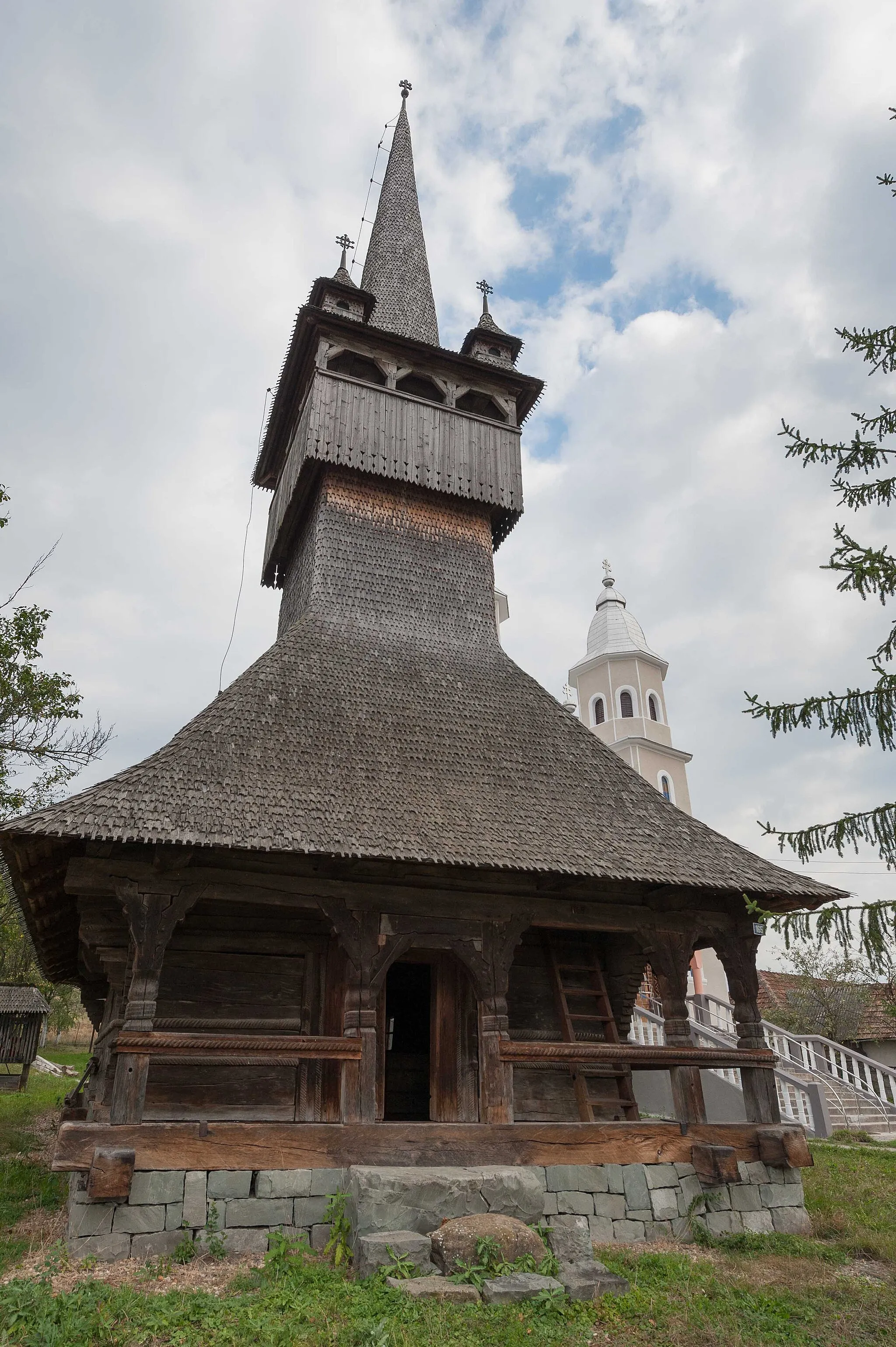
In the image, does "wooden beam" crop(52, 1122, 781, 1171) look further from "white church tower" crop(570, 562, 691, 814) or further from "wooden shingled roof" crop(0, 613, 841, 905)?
"white church tower" crop(570, 562, 691, 814)

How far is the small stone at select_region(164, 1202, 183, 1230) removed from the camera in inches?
272

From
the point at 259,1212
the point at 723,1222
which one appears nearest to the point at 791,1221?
the point at 723,1222

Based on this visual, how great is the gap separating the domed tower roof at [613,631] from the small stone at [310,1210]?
2565 centimetres

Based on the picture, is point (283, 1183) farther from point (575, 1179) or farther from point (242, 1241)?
point (575, 1179)

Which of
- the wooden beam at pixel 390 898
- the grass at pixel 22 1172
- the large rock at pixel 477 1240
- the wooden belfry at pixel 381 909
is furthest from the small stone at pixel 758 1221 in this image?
the grass at pixel 22 1172

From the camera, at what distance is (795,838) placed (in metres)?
5.49

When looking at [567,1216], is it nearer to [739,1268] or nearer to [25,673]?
[739,1268]

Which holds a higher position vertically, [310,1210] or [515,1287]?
[310,1210]

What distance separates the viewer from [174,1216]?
22.8 ft

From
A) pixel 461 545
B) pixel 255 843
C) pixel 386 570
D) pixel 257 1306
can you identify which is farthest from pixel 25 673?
pixel 257 1306

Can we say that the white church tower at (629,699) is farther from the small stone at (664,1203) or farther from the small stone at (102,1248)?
the small stone at (102,1248)

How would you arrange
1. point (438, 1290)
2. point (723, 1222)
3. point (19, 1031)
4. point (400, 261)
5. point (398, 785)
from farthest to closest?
point (19, 1031) → point (400, 261) → point (398, 785) → point (723, 1222) → point (438, 1290)

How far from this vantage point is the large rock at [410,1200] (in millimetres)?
6711

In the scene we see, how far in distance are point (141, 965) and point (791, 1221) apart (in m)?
6.64
